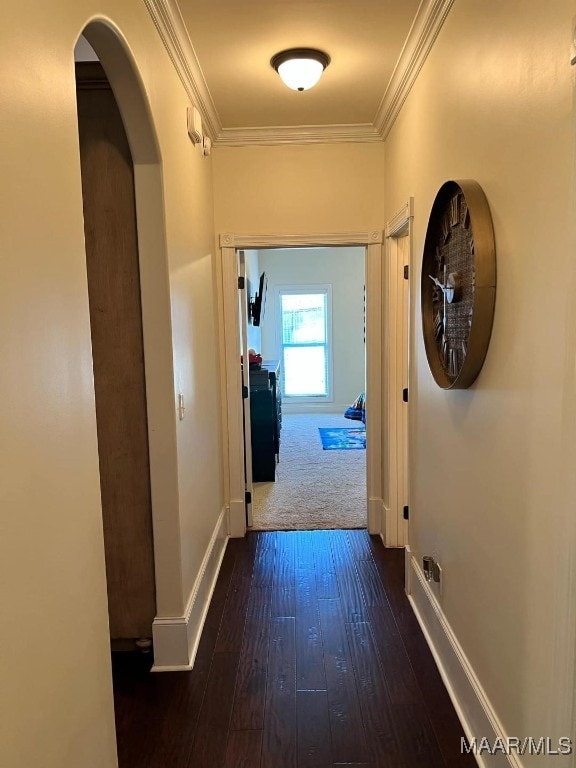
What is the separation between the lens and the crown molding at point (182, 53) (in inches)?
82.8

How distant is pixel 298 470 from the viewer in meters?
5.44

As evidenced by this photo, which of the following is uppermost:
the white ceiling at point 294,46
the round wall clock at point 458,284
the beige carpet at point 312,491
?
the white ceiling at point 294,46

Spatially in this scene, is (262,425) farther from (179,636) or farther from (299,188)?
(179,636)

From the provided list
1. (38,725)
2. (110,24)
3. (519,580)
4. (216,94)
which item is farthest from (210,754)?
(216,94)

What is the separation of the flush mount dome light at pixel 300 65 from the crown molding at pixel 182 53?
389 millimetres

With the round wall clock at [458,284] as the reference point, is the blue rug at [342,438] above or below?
below

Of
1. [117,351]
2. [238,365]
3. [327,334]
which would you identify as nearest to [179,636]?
[117,351]

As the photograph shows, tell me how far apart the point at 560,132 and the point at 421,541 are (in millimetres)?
1955

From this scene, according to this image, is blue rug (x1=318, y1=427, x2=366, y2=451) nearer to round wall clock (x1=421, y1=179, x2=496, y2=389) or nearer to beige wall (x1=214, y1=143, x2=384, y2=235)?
beige wall (x1=214, y1=143, x2=384, y2=235)

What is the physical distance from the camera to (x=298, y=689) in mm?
2217

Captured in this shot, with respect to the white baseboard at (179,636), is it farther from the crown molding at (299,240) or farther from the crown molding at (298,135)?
the crown molding at (298,135)
